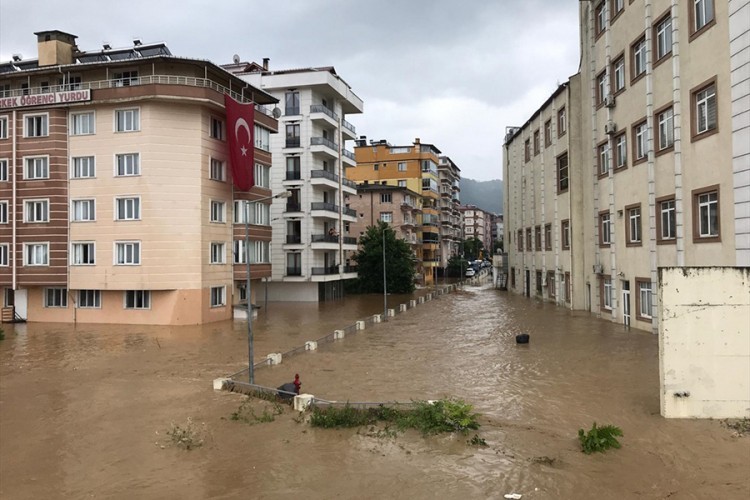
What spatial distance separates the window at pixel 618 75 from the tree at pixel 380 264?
93.7 ft

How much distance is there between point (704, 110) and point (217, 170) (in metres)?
25.9

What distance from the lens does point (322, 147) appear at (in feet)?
151

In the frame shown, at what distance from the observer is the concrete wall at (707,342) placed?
12336 millimetres

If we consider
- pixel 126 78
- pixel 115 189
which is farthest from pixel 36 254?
pixel 126 78

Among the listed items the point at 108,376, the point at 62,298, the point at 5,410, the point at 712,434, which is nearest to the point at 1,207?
the point at 62,298

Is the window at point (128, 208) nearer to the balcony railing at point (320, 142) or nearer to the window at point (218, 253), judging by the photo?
the window at point (218, 253)

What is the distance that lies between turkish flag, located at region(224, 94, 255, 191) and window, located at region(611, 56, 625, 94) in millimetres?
20809

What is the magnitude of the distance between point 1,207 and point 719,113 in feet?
125

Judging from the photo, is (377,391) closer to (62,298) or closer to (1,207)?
(62,298)

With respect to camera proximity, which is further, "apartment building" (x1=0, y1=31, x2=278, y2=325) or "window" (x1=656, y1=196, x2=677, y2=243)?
"apartment building" (x1=0, y1=31, x2=278, y2=325)

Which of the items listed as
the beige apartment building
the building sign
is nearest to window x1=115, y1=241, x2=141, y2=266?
the building sign

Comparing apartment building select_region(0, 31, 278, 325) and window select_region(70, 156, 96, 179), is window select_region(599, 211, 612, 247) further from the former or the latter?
window select_region(70, 156, 96, 179)

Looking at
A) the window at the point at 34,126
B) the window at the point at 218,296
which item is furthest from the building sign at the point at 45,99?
the window at the point at 218,296

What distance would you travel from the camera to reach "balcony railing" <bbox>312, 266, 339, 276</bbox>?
152ft
